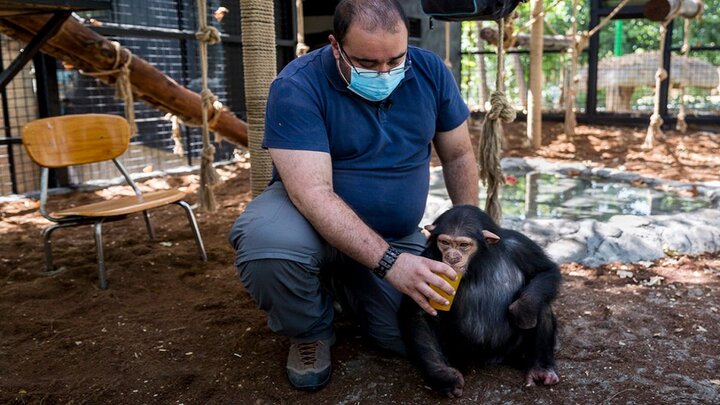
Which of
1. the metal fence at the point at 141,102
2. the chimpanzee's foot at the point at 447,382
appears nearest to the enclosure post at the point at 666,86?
the metal fence at the point at 141,102

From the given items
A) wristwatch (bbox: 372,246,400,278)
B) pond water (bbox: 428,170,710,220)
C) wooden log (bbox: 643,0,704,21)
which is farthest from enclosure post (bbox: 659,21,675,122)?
wristwatch (bbox: 372,246,400,278)

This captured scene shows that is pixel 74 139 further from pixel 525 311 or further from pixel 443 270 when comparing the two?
pixel 525 311

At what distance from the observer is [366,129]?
2.45m

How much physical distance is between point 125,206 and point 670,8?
5.55m

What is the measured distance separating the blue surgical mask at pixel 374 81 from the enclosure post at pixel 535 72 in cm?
435

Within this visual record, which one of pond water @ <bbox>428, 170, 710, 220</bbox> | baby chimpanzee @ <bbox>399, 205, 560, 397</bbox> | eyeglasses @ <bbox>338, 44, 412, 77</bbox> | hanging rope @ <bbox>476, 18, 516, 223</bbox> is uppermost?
eyeglasses @ <bbox>338, 44, 412, 77</bbox>

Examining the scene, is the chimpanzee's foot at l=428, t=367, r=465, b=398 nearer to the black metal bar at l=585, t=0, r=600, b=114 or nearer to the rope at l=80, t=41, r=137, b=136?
the rope at l=80, t=41, r=137, b=136

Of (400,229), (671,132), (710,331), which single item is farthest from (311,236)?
(671,132)

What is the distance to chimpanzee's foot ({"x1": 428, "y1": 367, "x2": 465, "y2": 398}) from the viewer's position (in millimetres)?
2203

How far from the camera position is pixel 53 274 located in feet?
12.0

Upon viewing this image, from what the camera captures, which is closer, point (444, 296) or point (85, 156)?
point (444, 296)

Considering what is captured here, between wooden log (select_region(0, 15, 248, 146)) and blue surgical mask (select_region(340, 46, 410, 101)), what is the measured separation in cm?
295

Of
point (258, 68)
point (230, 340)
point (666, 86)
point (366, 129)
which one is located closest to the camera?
point (366, 129)

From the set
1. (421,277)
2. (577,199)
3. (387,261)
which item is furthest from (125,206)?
(577,199)
